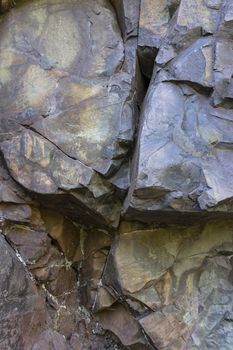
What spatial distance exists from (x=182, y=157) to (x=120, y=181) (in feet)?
1.36

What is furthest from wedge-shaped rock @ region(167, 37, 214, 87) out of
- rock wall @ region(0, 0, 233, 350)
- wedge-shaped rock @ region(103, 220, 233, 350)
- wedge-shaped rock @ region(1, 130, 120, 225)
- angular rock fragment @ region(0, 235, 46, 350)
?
angular rock fragment @ region(0, 235, 46, 350)

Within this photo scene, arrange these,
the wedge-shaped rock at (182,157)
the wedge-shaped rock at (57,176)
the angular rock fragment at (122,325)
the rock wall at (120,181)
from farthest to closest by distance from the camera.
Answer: the angular rock fragment at (122,325), the wedge-shaped rock at (57,176), the rock wall at (120,181), the wedge-shaped rock at (182,157)

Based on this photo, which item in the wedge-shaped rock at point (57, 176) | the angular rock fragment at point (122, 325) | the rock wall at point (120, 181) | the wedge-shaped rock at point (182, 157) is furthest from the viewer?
the angular rock fragment at point (122, 325)

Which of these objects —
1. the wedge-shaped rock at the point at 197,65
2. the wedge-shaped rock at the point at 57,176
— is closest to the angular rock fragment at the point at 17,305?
the wedge-shaped rock at the point at 57,176

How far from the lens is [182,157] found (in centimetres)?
284

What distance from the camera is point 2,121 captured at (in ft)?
10.7

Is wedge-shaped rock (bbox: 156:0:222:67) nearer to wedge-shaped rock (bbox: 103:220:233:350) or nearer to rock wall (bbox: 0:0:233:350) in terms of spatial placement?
rock wall (bbox: 0:0:233:350)

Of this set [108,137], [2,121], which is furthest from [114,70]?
[2,121]

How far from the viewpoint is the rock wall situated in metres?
2.88

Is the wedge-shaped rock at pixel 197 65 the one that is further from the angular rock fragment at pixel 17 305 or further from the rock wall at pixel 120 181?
the angular rock fragment at pixel 17 305

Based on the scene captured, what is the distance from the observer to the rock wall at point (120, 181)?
9.45 feet

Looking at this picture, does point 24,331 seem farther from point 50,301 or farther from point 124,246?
point 124,246

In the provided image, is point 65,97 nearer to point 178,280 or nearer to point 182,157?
point 182,157

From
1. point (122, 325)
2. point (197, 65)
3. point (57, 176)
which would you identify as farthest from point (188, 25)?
point (122, 325)
